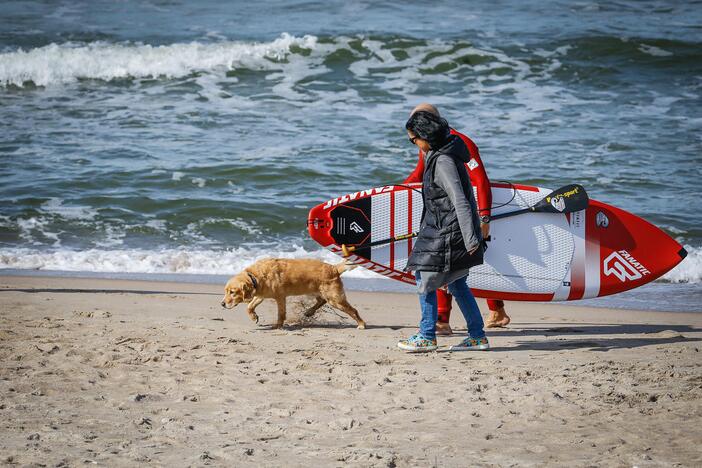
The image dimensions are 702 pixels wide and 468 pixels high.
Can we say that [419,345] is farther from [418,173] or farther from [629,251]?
[629,251]

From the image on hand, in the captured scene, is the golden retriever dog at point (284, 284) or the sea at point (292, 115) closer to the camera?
the golden retriever dog at point (284, 284)

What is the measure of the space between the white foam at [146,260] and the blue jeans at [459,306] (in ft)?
11.0

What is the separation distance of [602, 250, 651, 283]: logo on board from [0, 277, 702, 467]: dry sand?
20.0 inches

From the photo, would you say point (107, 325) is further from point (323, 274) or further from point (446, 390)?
point (446, 390)

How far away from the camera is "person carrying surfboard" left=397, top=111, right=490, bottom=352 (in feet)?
17.5

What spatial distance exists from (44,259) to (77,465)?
6.28m

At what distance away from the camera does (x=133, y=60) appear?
66.5 feet

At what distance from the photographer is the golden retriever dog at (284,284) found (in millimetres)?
6746

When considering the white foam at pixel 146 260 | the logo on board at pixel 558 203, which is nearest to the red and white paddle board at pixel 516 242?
the logo on board at pixel 558 203

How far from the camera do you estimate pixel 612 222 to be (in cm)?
733

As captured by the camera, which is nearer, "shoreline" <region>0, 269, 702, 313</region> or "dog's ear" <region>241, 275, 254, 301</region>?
"dog's ear" <region>241, 275, 254, 301</region>

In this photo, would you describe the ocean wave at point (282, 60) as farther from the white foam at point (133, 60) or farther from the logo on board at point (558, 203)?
the logo on board at point (558, 203)

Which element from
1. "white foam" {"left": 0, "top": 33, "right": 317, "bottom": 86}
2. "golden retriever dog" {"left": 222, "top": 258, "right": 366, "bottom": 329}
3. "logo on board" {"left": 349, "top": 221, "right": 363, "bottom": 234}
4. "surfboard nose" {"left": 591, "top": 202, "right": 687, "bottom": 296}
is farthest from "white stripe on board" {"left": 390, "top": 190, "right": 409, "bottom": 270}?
"white foam" {"left": 0, "top": 33, "right": 317, "bottom": 86}

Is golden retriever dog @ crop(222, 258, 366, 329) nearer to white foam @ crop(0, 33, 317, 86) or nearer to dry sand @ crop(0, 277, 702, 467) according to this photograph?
dry sand @ crop(0, 277, 702, 467)
